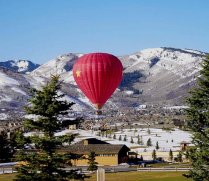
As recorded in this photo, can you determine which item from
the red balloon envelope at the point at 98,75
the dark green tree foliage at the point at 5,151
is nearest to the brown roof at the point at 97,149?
the dark green tree foliage at the point at 5,151

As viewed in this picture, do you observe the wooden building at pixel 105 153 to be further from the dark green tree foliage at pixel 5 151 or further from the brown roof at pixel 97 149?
the dark green tree foliage at pixel 5 151

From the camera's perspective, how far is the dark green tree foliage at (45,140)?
36.5 metres

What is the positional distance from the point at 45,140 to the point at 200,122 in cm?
1253

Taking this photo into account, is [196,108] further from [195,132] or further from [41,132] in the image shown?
[41,132]

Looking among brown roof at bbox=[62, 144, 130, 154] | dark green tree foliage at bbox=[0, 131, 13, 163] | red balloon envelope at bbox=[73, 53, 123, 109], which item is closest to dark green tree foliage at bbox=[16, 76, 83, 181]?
red balloon envelope at bbox=[73, 53, 123, 109]

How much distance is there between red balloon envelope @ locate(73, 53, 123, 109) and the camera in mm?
71938

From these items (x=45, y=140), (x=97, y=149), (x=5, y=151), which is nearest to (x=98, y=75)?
(x=45, y=140)

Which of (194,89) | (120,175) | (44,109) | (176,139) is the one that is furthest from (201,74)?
(176,139)

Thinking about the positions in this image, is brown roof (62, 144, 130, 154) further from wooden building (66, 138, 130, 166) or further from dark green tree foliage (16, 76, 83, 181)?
dark green tree foliage (16, 76, 83, 181)

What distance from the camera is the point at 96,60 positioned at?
2849 inches

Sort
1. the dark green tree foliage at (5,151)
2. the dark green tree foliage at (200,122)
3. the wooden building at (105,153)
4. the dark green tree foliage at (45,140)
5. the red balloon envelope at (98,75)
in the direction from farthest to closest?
the wooden building at (105,153) < the dark green tree foliage at (5,151) < the red balloon envelope at (98,75) < the dark green tree foliage at (200,122) < the dark green tree foliage at (45,140)

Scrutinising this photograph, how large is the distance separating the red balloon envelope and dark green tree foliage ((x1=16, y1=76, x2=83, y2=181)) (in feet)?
114

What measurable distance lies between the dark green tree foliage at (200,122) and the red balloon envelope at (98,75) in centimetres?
3135

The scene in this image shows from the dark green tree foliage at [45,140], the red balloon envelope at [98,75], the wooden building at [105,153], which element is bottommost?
the dark green tree foliage at [45,140]
